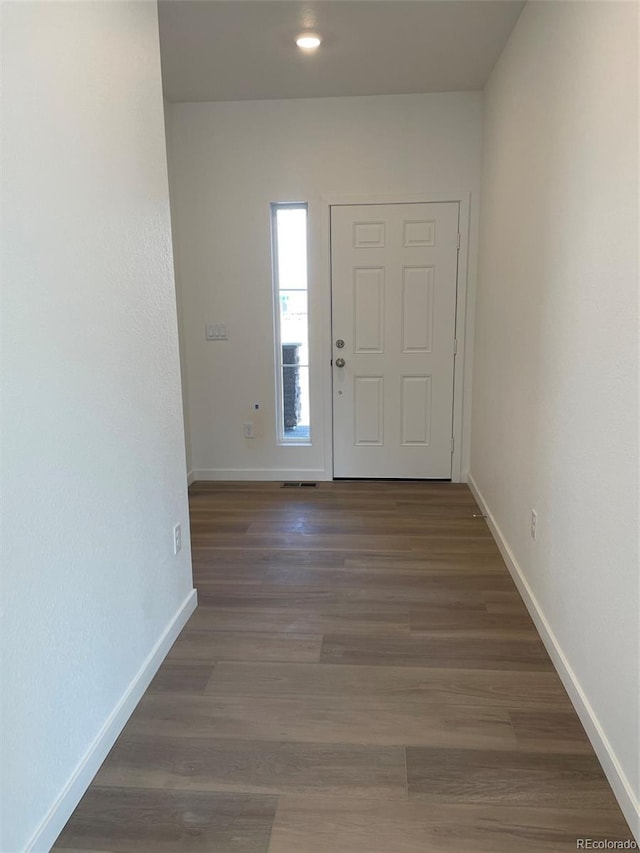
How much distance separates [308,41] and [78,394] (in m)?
2.47

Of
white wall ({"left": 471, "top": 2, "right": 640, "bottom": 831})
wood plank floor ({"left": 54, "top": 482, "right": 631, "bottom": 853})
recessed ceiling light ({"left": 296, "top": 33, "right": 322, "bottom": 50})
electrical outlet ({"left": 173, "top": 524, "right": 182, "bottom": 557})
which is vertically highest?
recessed ceiling light ({"left": 296, "top": 33, "right": 322, "bottom": 50})

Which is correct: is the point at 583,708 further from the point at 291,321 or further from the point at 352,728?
the point at 291,321

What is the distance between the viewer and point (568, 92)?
2033mm

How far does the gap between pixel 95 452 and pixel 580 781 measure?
5.34 ft

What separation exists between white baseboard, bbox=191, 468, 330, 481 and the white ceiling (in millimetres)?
2600

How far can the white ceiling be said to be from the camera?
2654 mm

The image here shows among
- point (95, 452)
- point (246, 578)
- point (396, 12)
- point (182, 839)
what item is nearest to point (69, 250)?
point (95, 452)

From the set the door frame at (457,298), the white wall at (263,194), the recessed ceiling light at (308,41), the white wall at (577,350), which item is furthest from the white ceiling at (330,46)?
the door frame at (457,298)

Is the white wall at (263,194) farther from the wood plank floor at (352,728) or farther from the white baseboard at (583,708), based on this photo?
the white baseboard at (583,708)

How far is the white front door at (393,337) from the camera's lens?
3.95 m

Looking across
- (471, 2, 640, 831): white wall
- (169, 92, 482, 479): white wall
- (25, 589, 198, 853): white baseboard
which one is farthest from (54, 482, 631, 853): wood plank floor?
(169, 92, 482, 479): white wall

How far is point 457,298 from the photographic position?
4.00 metres

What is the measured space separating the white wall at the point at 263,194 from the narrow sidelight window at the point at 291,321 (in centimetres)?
8

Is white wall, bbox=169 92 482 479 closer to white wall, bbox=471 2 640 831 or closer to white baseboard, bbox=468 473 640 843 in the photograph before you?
white wall, bbox=471 2 640 831
